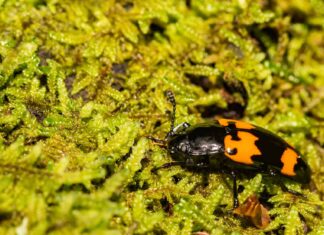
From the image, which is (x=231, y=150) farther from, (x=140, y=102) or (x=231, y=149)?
(x=140, y=102)

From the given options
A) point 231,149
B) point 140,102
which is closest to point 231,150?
point 231,149

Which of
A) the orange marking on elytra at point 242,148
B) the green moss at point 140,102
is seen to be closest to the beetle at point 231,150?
Answer: the orange marking on elytra at point 242,148

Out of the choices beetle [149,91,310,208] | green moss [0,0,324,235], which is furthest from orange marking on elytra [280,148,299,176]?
green moss [0,0,324,235]

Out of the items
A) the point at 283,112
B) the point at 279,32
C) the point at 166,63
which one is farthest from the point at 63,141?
the point at 279,32

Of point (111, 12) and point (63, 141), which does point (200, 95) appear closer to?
point (111, 12)

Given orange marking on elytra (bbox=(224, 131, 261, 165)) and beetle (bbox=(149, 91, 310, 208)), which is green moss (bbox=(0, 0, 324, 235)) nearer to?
beetle (bbox=(149, 91, 310, 208))

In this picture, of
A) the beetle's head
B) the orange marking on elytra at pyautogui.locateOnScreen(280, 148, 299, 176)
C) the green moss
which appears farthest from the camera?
the orange marking on elytra at pyautogui.locateOnScreen(280, 148, 299, 176)
